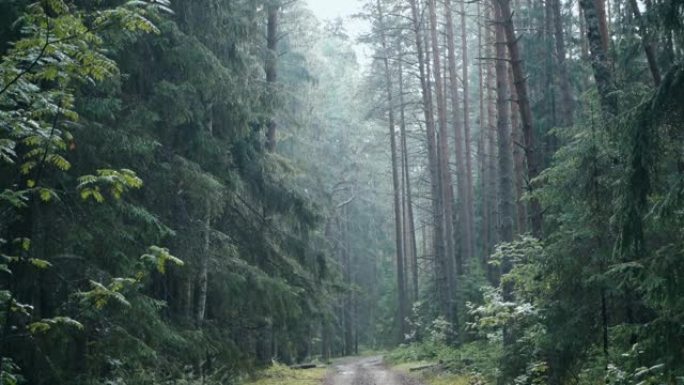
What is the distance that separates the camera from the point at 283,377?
19.1 meters

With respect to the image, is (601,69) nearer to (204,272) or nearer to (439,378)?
(204,272)

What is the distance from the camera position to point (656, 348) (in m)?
6.20

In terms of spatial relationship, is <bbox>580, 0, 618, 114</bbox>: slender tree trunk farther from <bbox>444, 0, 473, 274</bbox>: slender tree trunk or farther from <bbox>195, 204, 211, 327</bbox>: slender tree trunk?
<bbox>444, 0, 473, 274</bbox>: slender tree trunk

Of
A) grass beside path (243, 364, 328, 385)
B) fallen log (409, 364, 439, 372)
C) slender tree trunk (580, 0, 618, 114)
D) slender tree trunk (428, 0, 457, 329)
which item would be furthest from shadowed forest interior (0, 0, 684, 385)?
slender tree trunk (428, 0, 457, 329)

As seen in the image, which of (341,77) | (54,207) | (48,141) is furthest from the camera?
(341,77)

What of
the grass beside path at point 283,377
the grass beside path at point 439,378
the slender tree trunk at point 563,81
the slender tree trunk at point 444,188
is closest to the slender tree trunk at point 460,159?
the slender tree trunk at point 444,188

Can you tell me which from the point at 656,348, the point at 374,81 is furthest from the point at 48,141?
the point at 374,81

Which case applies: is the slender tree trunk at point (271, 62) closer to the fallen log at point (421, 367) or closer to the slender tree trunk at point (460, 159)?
the slender tree trunk at point (460, 159)

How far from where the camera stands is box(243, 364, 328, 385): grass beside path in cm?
1727

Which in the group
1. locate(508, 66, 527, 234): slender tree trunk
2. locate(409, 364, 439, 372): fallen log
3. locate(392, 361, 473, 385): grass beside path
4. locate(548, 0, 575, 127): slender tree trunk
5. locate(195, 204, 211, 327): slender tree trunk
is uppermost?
locate(548, 0, 575, 127): slender tree trunk

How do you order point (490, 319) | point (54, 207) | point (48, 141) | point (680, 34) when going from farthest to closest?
point (490, 319) < point (54, 207) < point (680, 34) < point (48, 141)

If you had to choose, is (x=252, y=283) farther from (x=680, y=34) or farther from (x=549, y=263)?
(x=680, y=34)

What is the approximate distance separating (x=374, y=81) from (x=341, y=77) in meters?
19.4

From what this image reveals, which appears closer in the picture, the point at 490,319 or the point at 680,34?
the point at 680,34
